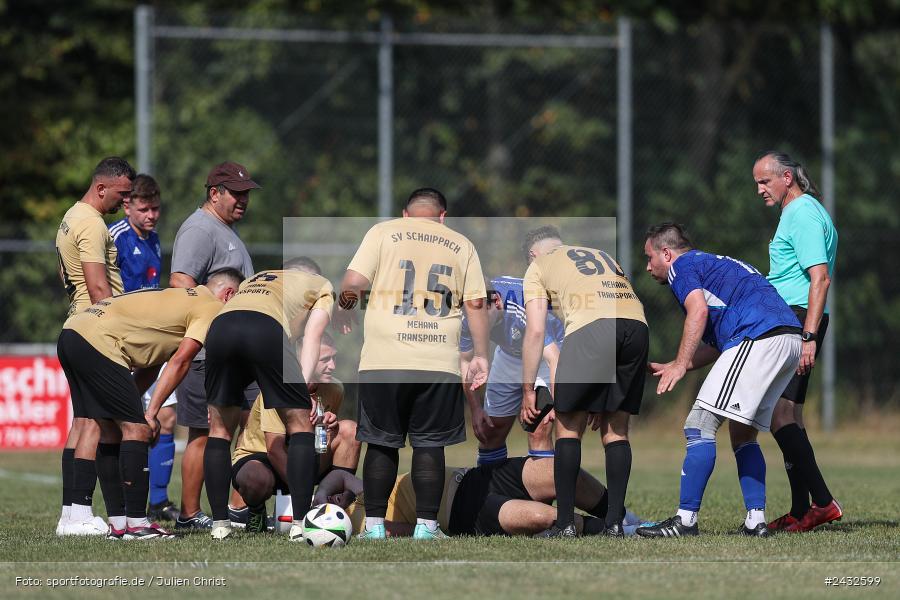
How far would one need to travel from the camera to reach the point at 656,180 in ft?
64.6

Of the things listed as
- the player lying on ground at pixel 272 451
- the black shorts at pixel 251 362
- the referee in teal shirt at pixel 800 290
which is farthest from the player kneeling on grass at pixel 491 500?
the referee in teal shirt at pixel 800 290

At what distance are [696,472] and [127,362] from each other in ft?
10.9

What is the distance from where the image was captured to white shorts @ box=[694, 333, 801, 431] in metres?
7.80

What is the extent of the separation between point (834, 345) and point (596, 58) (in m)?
5.17

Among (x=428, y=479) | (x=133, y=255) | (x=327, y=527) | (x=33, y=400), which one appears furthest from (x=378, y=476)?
(x=33, y=400)

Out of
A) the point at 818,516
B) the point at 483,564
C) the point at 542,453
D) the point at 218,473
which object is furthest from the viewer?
the point at 542,453

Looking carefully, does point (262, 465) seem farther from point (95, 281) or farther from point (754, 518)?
point (754, 518)

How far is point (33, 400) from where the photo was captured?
16078 mm

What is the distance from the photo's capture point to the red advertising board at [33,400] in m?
16.1

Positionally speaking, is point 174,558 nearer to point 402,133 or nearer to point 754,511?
point 754,511

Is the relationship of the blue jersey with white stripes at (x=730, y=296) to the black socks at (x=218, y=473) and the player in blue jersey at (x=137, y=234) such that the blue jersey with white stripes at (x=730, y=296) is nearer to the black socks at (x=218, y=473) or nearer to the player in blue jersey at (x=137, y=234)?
the black socks at (x=218, y=473)

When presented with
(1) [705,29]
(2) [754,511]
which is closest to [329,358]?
(2) [754,511]

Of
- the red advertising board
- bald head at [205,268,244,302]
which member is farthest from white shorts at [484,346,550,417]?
the red advertising board

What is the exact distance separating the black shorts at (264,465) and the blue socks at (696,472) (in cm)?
240
